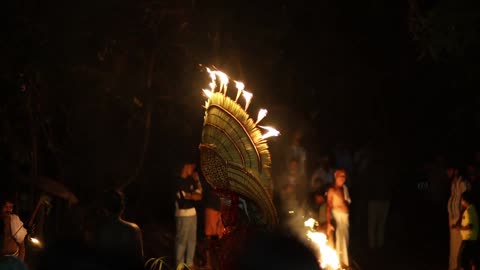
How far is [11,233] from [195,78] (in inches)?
258

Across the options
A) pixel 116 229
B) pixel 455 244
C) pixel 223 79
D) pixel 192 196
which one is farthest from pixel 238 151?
pixel 455 244

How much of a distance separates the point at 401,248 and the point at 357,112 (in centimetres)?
454

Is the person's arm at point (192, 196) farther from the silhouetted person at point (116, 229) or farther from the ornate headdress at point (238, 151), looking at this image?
the silhouetted person at point (116, 229)

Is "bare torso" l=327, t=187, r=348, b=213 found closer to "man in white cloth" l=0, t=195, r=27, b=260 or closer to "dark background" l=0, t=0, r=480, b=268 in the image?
"dark background" l=0, t=0, r=480, b=268

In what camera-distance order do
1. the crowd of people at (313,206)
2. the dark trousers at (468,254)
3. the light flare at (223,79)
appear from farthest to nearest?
the dark trousers at (468,254) → the crowd of people at (313,206) → the light flare at (223,79)

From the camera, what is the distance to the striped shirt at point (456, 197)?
1124 cm

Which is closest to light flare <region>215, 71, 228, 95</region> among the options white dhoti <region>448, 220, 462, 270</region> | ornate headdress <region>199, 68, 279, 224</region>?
ornate headdress <region>199, 68, 279, 224</region>

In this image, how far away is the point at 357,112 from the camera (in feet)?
60.6

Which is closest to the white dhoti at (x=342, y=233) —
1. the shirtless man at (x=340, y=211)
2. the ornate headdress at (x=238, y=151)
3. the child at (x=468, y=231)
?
the shirtless man at (x=340, y=211)

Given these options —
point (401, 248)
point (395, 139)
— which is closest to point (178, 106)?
point (401, 248)

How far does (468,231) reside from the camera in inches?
434

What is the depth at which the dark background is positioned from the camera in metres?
12.2

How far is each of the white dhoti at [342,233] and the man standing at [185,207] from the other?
92.1 inches

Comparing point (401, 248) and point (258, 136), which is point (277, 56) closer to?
point (401, 248)
